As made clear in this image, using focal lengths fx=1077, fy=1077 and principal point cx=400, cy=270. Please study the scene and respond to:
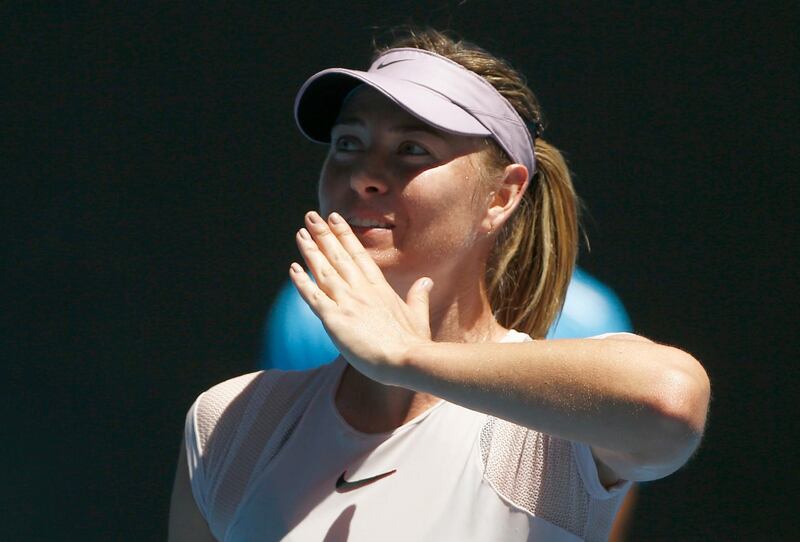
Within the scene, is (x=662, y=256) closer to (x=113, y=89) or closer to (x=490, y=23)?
(x=490, y=23)

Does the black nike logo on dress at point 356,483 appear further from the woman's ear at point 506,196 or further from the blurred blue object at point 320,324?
the blurred blue object at point 320,324

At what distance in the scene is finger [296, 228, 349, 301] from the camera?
137cm

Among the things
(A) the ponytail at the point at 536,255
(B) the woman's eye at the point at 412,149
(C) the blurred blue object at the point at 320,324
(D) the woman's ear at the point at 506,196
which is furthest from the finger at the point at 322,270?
(C) the blurred blue object at the point at 320,324

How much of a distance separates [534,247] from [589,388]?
64 centimetres

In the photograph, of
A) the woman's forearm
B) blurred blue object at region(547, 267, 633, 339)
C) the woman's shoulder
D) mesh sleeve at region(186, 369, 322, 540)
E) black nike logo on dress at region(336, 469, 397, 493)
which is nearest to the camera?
the woman's forearm

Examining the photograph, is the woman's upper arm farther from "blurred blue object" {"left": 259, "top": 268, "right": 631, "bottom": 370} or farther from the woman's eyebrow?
the woman's eyebrow

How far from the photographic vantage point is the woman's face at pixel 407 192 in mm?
1582

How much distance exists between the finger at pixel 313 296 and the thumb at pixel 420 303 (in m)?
0.11

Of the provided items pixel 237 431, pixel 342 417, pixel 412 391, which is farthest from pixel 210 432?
pixel 412 391

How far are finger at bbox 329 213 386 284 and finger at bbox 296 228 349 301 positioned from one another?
0.03 meters

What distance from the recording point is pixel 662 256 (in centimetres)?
204

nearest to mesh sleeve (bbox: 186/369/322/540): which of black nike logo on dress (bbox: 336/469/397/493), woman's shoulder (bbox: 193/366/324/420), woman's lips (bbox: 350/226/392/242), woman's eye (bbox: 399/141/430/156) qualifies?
woman's shoulder (bbox: 193/366/324/420)

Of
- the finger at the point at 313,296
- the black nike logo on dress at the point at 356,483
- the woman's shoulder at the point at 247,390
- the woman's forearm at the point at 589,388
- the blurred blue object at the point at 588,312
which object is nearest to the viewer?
the woman's forearm at the point at 589,388

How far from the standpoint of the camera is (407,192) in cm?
158
